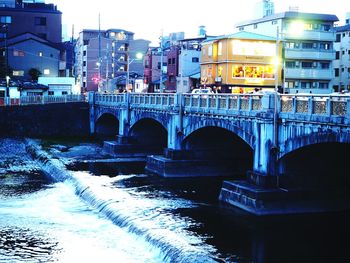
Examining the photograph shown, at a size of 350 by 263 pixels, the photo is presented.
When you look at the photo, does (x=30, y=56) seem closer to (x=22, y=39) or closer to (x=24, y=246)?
(x=22, y=39)

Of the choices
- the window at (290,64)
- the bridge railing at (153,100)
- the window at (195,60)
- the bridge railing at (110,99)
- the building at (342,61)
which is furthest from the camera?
the window at (195,60)

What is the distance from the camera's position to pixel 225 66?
234 feet

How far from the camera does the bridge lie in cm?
2908

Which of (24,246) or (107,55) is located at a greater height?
(107,55)

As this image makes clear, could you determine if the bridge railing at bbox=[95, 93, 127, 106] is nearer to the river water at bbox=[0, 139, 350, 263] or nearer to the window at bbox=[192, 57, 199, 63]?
the river water at bbox=[0, 139, 350, 263]

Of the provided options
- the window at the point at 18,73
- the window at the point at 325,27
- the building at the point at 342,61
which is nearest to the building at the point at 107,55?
the window at the point at 18,73

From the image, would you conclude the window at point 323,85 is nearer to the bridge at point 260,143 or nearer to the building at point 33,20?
the bridge at point 260,143

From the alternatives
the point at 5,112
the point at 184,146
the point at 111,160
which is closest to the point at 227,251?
the point at 184,146

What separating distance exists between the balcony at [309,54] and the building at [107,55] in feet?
187

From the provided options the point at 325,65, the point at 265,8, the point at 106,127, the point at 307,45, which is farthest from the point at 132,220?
the point at 265,8

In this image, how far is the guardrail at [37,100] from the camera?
3090 inches

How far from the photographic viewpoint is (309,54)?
7381 centimetres

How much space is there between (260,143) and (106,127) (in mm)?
50897

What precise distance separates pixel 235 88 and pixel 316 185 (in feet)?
131
